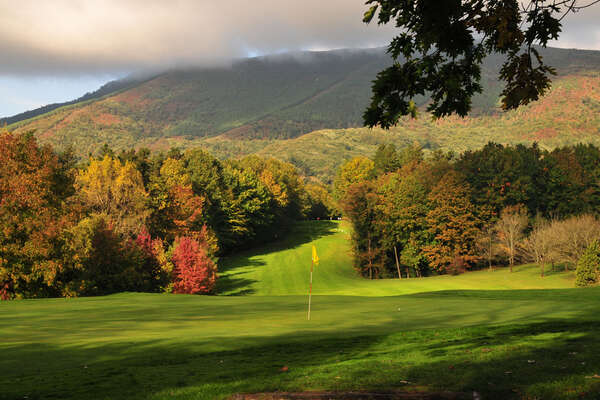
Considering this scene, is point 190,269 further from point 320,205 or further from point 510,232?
point 320,205

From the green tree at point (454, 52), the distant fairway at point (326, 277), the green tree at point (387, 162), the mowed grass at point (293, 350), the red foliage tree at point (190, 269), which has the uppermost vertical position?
the green tree at point (454, 52)

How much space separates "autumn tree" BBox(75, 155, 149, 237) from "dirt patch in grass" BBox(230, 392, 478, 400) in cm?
4448

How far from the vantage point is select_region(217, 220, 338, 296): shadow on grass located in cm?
6406

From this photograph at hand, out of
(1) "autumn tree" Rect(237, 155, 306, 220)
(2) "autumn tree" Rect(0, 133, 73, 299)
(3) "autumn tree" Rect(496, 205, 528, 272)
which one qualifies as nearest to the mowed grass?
(2) "autumn tree" Rect(0, 133, 73, 299)

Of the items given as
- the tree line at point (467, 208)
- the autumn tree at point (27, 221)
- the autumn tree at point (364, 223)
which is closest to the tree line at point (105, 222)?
the autumn tree at point (27, 221)

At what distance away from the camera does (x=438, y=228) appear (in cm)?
7112

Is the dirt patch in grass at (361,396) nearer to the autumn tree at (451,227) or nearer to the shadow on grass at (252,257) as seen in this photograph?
the shadow on grass at (252,257)

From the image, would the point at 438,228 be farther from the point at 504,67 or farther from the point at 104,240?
the point at 504,67

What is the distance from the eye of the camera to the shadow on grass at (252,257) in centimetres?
6406

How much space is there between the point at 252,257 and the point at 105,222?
4263 cm

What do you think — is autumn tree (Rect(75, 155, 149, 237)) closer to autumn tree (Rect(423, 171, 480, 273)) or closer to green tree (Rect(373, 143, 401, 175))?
autumn tree (Rect(423, 171, 480, 273))

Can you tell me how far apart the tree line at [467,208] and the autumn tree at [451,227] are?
136 millimetres

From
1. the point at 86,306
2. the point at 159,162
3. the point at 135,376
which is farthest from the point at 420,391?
the point at 159,162

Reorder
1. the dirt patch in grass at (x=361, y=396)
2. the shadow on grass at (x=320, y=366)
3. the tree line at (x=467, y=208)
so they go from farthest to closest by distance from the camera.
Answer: the tree line at (x=467, y=208)
the shadow on grass at (x=320, y=366)
the dirt patch in grass at (x=361, y=396)
